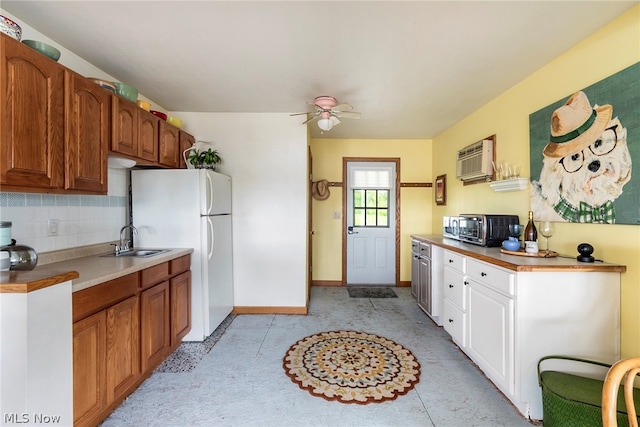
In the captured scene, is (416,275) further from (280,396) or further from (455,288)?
(280,396)

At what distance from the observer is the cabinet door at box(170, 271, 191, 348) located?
97.4 inches

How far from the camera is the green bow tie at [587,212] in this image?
1.76 metres

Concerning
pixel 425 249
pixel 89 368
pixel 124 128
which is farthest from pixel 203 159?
pixel 425 249

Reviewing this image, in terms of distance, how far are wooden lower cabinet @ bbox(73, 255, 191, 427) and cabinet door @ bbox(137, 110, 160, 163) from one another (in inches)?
38.0

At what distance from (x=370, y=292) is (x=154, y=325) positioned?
308cm

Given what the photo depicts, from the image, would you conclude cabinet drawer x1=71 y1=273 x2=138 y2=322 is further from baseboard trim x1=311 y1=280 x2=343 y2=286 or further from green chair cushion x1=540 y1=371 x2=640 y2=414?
baseboard trim x1=311 y1=280 x2=343 y2=286

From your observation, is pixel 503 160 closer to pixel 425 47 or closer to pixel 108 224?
pixel 425 47

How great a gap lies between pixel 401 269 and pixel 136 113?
4.20 metres

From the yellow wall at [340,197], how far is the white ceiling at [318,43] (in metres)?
1.82

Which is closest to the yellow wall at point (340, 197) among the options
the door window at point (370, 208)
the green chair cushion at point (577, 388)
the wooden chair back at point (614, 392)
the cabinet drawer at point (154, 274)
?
the door window at point (370, 208)

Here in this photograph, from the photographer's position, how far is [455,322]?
102 inches

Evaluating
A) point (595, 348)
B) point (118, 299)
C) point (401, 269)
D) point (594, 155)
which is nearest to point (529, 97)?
point (594, 155)

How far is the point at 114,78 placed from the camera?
254cm

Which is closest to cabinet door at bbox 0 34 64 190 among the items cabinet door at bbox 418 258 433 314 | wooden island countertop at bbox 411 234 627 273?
wooden island countertop at bbox 411 234 627 273
